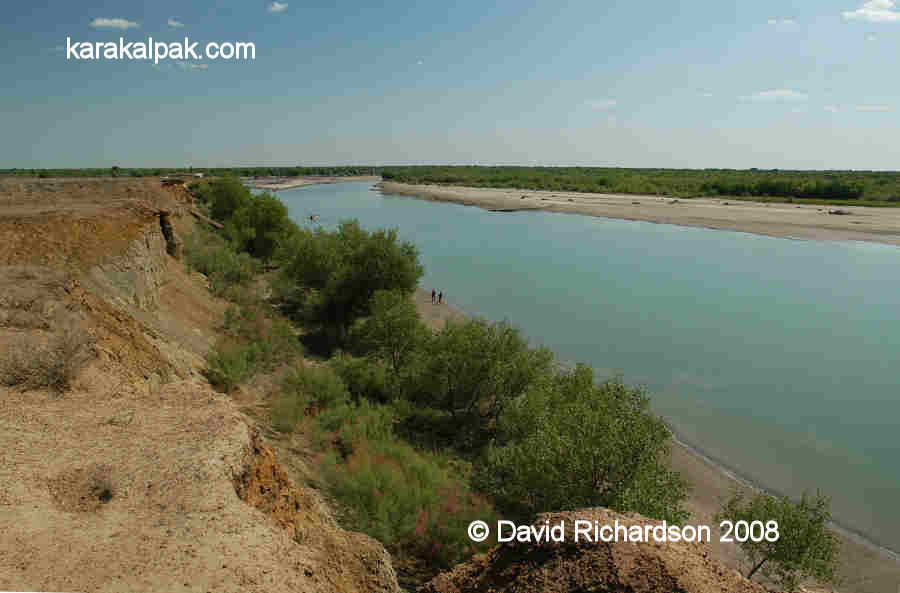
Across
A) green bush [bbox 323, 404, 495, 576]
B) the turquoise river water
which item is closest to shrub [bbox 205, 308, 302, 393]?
green bush [bbox 323, 404, 495, 576]

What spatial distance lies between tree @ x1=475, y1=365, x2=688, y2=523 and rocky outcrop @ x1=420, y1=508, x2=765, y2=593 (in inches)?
177

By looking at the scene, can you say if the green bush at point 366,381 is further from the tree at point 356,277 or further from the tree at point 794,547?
the tree at point 794,547

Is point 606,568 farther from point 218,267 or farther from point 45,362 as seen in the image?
point 218,267

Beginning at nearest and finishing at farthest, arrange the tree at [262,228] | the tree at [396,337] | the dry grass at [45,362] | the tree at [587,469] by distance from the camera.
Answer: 1. the dry grass at [45,362]
2. the tree at [587,469]
3. the tree at [396,337]
4. the tree at [262,228]

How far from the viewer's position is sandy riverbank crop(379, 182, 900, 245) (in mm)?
54062

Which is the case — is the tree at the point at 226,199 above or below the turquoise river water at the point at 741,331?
above

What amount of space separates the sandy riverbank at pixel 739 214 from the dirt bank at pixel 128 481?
6029 centimetres

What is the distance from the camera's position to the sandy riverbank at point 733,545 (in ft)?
34.9

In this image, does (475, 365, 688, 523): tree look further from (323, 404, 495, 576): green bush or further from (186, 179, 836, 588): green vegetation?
(323, 404, 495, 576): green bush

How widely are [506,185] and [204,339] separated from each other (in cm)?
13256

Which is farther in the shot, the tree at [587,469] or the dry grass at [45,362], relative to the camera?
the tree at [587,469]

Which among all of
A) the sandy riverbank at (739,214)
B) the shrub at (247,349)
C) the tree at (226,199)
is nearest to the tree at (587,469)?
the shrub at (247,349)

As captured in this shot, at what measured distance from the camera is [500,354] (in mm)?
15406

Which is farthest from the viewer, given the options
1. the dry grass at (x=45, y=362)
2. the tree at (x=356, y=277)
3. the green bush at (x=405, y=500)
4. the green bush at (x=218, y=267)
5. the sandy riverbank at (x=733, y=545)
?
the tree at (x=356, y=277)
